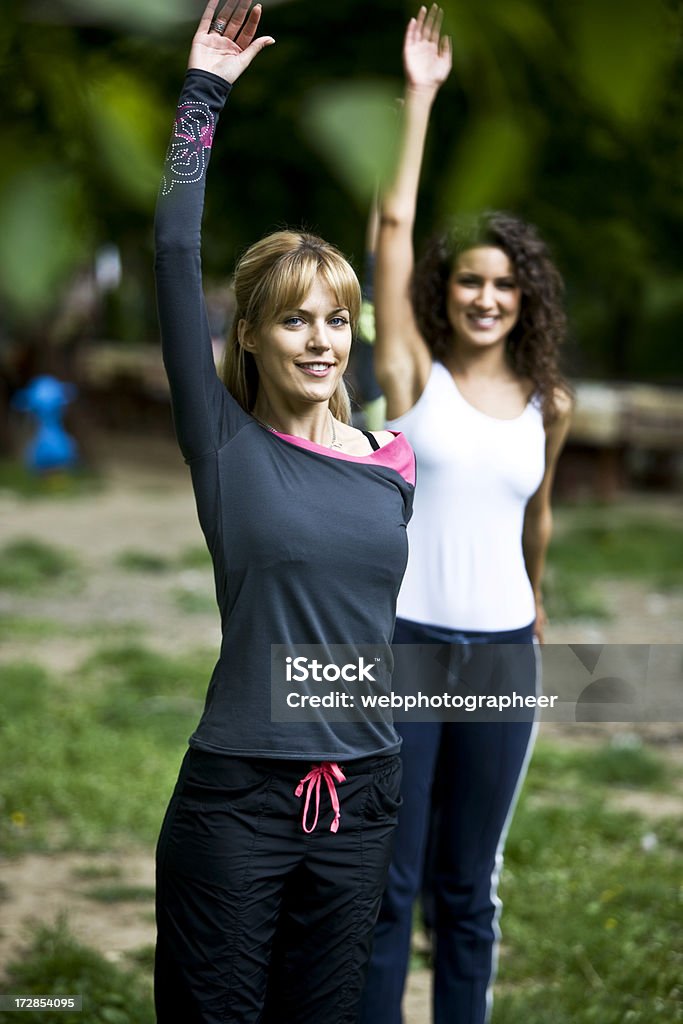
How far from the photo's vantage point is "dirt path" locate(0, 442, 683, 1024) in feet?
12.3

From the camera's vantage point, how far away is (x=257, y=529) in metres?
1.89

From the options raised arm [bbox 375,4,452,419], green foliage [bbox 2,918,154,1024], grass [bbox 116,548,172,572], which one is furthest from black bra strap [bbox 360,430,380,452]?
grass [bbox 116,548,172,572]

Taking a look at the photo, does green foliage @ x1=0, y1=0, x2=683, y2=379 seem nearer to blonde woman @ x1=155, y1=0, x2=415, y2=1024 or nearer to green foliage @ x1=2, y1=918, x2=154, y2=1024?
blonde woman @ x1=155, y1=0, x2=415, y2=1024

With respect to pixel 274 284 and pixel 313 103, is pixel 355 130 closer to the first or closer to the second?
pixel 313 103

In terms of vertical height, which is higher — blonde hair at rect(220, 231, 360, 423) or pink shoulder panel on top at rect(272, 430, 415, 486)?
blonde hair at rect(220, 231, 360, 423)

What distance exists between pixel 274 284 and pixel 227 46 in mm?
337

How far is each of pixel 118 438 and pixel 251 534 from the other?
14.7 metres

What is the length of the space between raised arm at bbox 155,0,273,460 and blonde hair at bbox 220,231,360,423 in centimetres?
12

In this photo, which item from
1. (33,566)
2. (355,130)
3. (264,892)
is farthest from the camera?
(33,566)

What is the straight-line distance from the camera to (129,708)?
5484 mm

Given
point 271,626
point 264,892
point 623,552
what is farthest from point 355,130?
point 623,552

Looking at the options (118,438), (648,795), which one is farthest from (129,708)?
(118,438)

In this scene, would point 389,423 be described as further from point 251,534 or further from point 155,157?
point 155,157

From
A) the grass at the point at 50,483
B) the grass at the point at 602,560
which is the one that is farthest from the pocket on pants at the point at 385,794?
the grass at the point at 50,483
